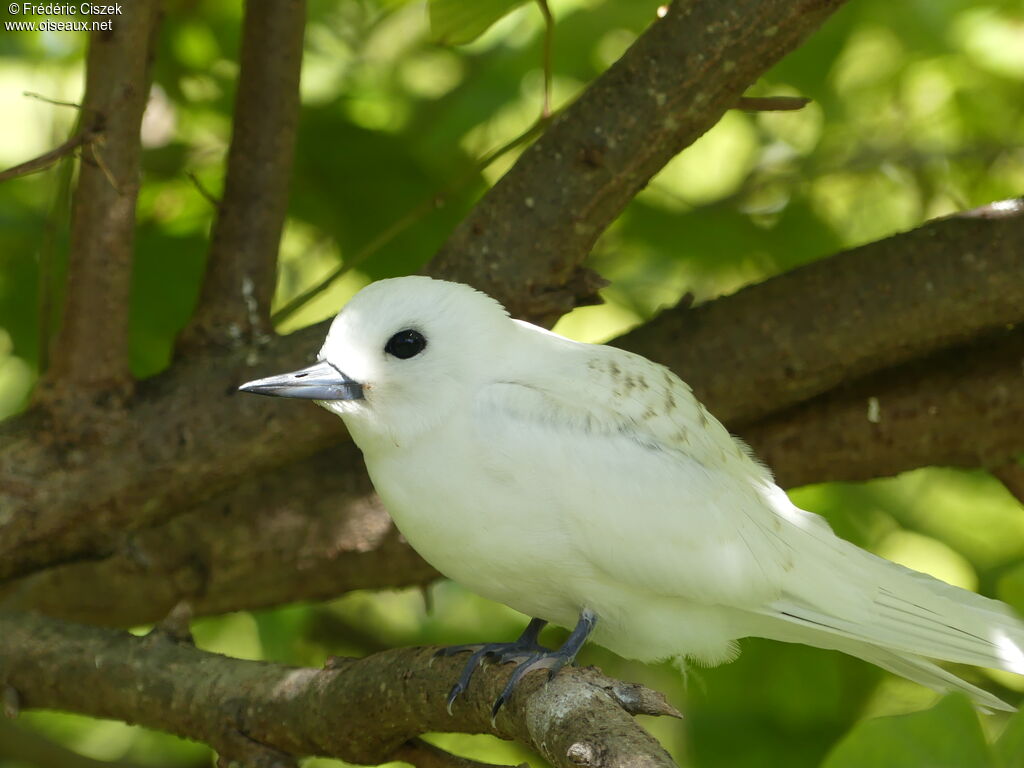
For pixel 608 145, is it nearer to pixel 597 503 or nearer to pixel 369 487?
pixel 597 503

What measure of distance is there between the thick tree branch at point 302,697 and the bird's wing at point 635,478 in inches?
15.1

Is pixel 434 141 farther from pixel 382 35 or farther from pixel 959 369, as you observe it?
pixel 959 369

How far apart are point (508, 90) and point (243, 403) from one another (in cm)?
156

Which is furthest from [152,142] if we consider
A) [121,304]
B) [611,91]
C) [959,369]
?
[959,369]

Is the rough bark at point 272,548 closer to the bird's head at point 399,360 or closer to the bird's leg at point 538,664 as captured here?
the bird's head at point 399,360

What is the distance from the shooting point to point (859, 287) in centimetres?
334

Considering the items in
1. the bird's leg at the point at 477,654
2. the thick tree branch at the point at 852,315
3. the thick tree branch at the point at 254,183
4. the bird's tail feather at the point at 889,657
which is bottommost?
the bird's tail feather at the point at 889,657

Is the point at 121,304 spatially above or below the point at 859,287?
above

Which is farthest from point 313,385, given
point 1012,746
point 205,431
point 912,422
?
point 912,422

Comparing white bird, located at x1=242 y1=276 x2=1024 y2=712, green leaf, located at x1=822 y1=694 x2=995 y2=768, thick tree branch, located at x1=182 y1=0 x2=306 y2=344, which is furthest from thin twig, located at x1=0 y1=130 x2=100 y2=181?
green leaf, located at x1=822 y1=694 x2=995 y2=768

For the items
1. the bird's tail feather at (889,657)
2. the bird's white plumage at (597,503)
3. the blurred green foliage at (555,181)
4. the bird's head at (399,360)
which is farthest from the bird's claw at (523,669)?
the blurred green foliage at (555,181)

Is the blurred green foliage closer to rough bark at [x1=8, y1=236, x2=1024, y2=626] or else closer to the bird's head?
rough bark at [x1=8, y1=236, x2=1024, y2=626]

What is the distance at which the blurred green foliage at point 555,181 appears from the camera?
3854 mm

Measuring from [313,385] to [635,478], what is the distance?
731 mm
